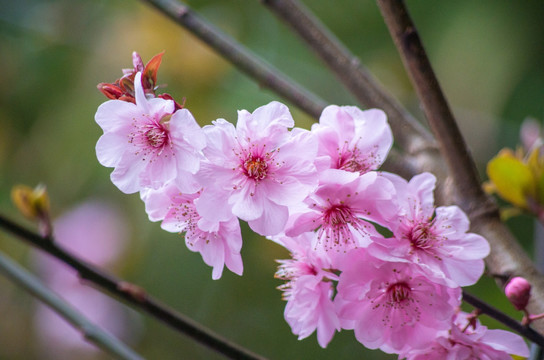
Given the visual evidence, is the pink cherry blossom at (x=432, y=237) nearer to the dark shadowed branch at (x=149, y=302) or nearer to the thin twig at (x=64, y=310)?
the dark shadowed branch at (x=149, y=302)

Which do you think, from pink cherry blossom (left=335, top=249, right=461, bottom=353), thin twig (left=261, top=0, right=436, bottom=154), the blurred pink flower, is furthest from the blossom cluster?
the blurred pink flower

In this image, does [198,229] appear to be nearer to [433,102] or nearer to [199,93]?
[433,102]

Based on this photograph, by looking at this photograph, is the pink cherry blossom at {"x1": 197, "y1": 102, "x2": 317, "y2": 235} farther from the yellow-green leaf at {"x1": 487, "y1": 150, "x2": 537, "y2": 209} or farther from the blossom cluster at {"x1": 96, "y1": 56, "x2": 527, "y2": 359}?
the yellow-green leaf at {"x1": 487, "y1": 150, "x2": 537, "y2": 209}

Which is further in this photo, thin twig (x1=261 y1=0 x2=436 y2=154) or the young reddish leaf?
thin twig (x1=261 y1=0 x2=436 y2=154)

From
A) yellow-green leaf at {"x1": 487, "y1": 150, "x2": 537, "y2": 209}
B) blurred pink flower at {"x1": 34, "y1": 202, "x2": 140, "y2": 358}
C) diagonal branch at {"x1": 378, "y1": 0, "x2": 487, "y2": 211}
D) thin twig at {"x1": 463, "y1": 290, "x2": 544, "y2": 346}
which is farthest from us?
blurred pink flower at {"x1": 34, "y1": 202, "x2": 140, "y2": 358}

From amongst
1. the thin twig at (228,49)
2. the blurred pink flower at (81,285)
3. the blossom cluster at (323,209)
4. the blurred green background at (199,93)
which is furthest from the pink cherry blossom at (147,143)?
the blurred pink flower at (81,285)

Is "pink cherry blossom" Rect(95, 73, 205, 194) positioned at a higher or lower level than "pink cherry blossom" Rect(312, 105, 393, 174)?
lower

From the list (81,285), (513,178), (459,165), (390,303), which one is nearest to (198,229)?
(390,303)
